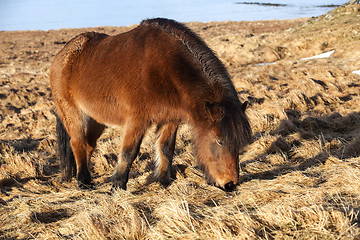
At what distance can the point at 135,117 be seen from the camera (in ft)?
12.3

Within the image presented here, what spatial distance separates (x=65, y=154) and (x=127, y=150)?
1.65 m

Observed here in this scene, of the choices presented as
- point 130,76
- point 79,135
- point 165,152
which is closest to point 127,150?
point 165,152

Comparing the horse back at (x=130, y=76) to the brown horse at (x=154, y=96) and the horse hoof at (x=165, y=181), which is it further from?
the horse hoof at (x=165, y=181)

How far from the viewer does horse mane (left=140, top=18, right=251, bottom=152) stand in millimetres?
3266

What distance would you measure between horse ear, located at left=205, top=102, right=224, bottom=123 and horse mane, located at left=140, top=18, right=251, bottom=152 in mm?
61

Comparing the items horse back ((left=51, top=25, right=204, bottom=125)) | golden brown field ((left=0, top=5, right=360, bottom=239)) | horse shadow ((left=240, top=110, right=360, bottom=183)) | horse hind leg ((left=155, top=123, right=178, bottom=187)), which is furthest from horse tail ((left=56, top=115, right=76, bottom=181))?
horse shadow ((left=240, top=110, right=360, bottom=183))

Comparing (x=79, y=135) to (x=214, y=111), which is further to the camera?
(x=79, y=135)

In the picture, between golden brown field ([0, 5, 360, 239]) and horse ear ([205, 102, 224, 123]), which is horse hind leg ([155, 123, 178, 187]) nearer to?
golden brown field ([0, 5, 360, 239])

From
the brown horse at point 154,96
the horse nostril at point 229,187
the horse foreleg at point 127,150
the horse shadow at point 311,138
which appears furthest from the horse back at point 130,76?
the horse shadow at point 311,138

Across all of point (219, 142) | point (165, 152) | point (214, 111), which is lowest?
point (165, 152)

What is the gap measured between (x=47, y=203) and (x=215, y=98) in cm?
229

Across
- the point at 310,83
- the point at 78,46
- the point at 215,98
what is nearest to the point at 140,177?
the point at 215,98

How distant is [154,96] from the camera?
366 cm

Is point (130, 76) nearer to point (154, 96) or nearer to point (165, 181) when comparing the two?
point (154, 96)
